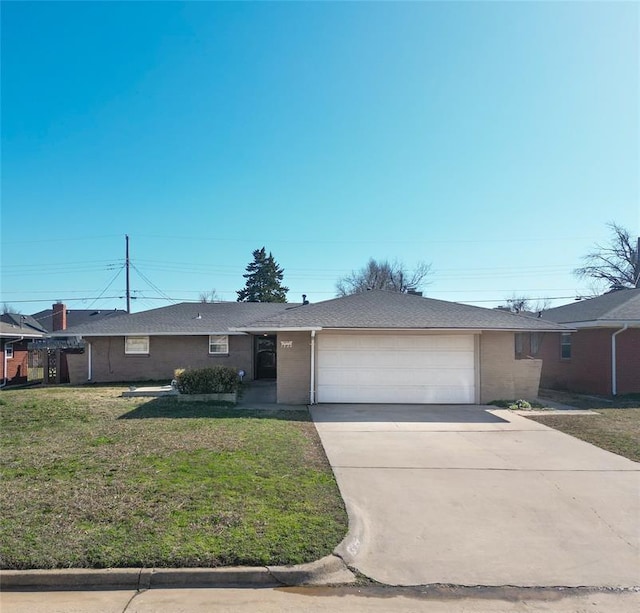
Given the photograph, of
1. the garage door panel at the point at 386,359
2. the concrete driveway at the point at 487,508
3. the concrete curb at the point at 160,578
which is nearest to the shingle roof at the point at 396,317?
the garage door panel at the point at 386,359

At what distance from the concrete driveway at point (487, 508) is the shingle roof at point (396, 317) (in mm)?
3979

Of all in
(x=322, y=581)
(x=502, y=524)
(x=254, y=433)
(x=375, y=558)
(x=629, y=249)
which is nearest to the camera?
(x=322, y=581)

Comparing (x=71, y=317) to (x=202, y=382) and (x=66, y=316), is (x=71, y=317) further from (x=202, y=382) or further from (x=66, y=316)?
(x=202, y=382)

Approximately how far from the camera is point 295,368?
13.2 metres

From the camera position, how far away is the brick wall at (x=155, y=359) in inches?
756

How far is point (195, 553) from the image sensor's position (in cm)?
392

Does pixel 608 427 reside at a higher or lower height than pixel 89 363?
lower

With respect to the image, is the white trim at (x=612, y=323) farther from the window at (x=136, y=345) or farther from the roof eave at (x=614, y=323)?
the window at (x=136, y=345)

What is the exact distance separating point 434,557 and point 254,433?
203 inches

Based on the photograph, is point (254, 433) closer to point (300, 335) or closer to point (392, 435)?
point (392, 435)

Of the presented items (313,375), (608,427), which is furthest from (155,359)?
(608,427)

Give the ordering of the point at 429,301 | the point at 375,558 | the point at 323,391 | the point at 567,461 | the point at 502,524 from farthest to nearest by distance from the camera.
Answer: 1. the point at 429,301
2. the point at 323,391
3. the point at 567,461
4. the point at 502,524
5. the point at 375,558

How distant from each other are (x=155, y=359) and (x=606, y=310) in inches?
709

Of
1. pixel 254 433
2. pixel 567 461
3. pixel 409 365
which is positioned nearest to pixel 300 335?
pixel 409 365
